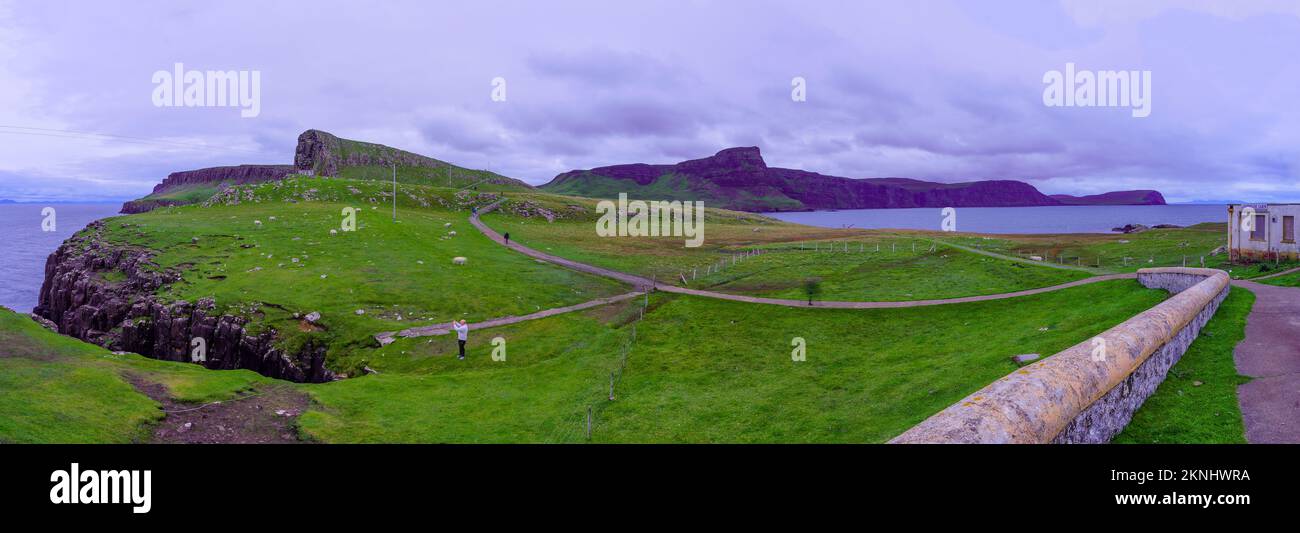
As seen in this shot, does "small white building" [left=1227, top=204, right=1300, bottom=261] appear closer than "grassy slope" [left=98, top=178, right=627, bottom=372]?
Yes

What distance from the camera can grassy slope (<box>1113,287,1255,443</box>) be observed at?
11266 millimetres

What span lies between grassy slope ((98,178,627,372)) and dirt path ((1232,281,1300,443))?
40.2 meters

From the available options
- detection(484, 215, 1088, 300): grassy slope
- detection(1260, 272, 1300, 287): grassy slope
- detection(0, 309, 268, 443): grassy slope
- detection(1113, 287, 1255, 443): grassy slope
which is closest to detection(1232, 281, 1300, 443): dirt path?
detection(1113, 287, 1255, 443): grassy slope

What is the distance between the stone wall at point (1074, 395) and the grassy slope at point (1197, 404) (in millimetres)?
250

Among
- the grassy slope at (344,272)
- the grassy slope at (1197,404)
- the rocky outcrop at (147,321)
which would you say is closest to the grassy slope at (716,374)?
the grassy slope at (1197,404)

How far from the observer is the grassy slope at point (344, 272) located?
148ft

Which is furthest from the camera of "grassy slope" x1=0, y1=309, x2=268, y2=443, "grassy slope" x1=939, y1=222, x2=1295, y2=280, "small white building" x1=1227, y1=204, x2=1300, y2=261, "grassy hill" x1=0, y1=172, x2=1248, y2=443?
"grassy slope" x1=939, y1=222, x2=1295, y2=280

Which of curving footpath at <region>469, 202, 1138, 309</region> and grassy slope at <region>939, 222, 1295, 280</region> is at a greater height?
grassy slope at <region>939, 222, 1295, 280</region>

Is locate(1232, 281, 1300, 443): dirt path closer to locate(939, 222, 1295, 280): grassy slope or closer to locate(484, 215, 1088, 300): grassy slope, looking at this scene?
locate(939, 222, 1295, 280): grassy slope

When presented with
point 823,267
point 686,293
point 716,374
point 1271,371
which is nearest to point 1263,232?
point 823,267

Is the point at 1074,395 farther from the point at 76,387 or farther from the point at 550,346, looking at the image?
the point at 550,346
